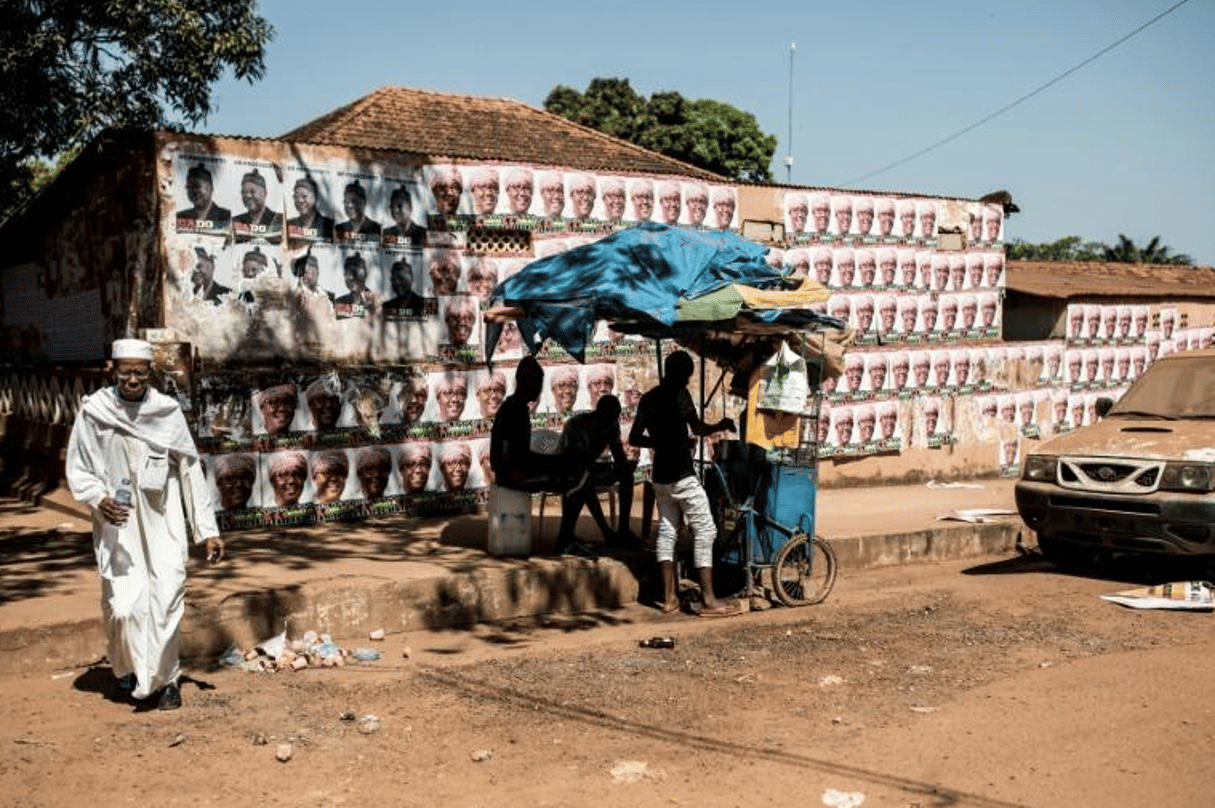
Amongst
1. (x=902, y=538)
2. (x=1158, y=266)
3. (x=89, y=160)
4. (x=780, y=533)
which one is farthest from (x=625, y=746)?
(x=1158, y=266)

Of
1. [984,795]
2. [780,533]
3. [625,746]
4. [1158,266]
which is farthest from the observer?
[1158,266]

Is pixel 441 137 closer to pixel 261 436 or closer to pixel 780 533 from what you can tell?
pixel 261 436

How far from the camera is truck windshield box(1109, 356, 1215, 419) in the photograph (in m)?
10.4

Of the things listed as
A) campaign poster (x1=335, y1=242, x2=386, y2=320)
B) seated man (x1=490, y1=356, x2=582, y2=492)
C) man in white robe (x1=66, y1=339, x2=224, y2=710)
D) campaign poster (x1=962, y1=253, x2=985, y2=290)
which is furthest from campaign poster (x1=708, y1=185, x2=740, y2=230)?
man in white robe (x1=66, y1=339, x2=224, y2=710)

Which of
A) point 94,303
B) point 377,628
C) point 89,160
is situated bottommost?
point 377,628

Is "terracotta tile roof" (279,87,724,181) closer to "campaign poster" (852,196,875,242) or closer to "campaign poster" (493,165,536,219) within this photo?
"campaign poster" (852,196,875,242)

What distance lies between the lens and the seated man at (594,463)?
30.7 feet

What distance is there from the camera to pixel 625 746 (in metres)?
5.55

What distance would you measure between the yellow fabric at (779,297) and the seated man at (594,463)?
64.7 inches

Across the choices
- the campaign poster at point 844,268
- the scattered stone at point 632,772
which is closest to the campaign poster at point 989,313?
the campaign poster at point 844,268

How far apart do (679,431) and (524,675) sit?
2.31 metres

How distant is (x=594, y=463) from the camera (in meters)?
9.55

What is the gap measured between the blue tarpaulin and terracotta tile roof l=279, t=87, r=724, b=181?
21.1ft

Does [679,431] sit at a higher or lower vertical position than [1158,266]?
lower
